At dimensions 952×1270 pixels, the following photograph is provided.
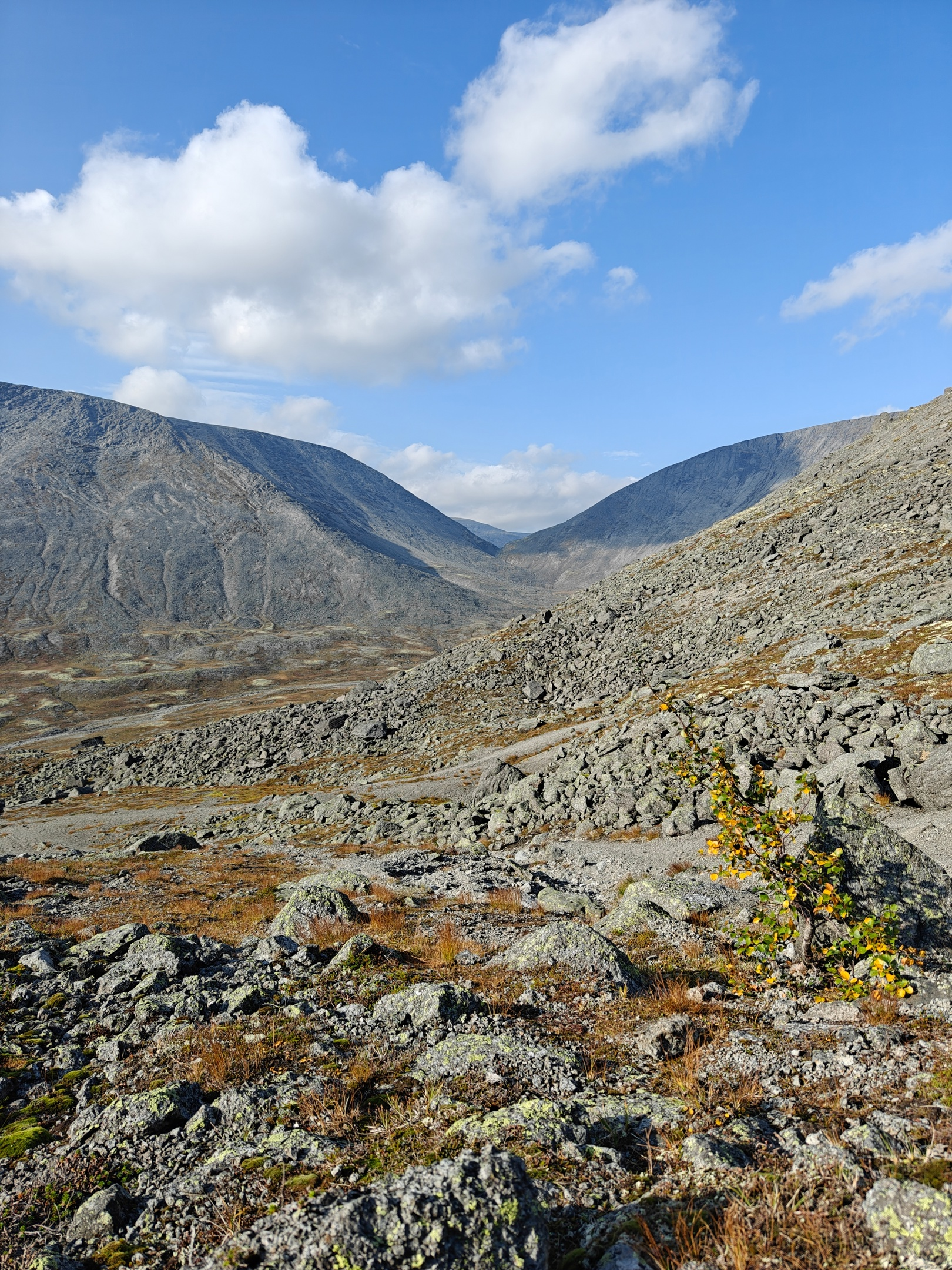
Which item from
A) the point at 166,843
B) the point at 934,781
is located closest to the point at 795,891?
the point at 934,781

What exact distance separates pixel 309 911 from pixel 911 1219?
14.0 metres

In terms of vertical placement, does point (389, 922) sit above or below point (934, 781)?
below

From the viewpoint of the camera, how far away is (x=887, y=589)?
150 ft

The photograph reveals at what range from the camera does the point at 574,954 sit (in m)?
11.0

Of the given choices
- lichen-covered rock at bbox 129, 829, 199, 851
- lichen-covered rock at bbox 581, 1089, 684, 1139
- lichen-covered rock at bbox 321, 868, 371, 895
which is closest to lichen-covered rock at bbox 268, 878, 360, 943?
lichen-covered rock at bbox 321, 868, 371, 895

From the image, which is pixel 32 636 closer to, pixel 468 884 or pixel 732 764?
pixel 468 884

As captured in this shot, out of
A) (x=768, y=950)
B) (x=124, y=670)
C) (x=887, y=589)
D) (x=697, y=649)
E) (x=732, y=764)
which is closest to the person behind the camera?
(x=768, y=950)

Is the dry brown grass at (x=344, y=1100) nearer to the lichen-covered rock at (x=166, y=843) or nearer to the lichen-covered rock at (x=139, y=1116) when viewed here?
the lichen-covered rock at (x=139, y=1116)

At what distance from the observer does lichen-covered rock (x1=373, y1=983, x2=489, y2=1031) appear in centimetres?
879

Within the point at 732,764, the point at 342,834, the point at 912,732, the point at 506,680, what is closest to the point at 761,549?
the point at 506,680

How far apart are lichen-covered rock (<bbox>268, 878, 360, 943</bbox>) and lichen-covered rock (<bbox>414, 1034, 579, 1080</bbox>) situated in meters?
7.45

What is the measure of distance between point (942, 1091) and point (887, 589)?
48420 millimetres

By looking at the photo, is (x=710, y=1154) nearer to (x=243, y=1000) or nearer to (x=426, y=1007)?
(x=426, y=1007)

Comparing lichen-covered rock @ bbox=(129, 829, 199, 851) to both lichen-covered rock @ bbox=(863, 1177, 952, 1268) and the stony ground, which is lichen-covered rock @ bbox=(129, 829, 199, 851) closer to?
the stony ground
